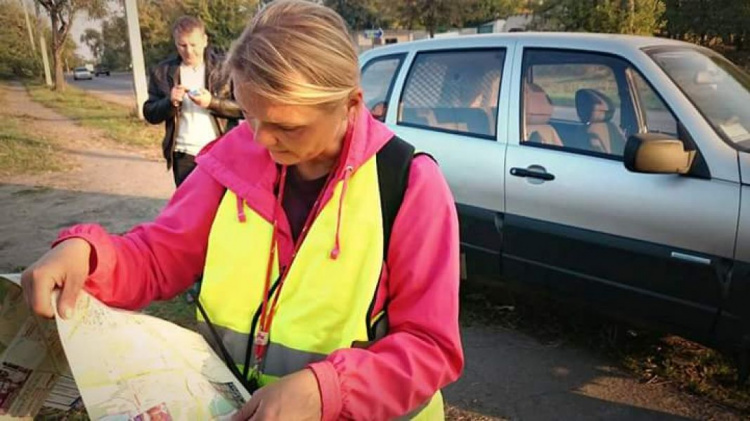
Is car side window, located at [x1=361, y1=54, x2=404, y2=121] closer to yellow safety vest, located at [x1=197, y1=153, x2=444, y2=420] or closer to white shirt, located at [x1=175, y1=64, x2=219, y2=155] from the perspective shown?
white shirt, located at [x1=175, y1=64, x2=219, y2=155]

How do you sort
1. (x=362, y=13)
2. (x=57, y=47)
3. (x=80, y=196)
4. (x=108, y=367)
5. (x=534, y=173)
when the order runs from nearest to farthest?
(x=108, y=367)
(x=534, y=173)
(x=80, y=196)
(x=57, y=47)
(x=362, y=13)

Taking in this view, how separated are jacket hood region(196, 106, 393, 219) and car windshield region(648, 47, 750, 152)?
239 centimetres

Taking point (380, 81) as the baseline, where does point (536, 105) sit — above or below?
below

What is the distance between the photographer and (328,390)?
1.05 metres

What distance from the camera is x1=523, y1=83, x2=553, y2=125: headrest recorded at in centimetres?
366

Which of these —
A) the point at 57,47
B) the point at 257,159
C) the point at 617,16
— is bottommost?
the point at 257,159

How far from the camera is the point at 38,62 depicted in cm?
4253

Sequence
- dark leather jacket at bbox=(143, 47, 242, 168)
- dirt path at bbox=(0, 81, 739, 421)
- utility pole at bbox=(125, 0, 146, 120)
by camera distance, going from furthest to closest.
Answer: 1. utility pole at bbox=(125, 0, 146, 120)
2. dark leather jacket at bbox=(143, 47, 242, 168)
3. dirt path at bbox=(0, 81, 739, 421)

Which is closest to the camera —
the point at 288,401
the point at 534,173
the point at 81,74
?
the point at 288,401

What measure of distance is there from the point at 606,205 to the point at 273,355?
241 cm

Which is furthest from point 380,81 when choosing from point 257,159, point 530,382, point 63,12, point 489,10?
point 489,10

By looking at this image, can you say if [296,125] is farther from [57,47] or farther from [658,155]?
[57,47]

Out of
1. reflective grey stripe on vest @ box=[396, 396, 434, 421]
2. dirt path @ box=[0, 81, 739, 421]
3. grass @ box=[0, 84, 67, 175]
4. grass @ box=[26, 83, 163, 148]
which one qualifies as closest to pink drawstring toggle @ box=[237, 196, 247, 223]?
reflective grey stripe on vest @ box=[396, 396, 434, 421]

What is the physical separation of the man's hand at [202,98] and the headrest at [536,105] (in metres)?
2.37
